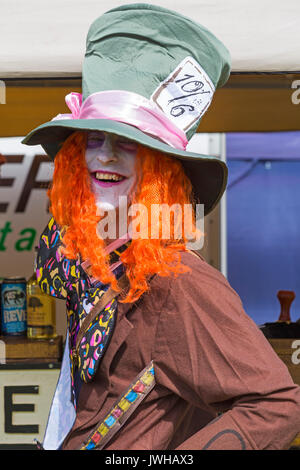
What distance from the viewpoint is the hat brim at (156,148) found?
950 mm

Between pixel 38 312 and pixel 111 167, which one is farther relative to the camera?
pixel 38 312

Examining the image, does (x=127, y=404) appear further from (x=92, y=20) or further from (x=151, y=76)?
(x=92, y=20)

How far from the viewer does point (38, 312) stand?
7.26 ft

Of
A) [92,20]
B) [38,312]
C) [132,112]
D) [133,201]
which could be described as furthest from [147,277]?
[38,312]

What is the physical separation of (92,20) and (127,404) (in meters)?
0.92

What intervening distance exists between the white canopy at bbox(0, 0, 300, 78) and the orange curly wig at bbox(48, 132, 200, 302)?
0.41 meters

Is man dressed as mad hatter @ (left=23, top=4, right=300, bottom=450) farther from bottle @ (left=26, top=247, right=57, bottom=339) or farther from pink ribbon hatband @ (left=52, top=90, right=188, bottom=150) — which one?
bottle @ (left=26, top=247, right=57, bottom=339)

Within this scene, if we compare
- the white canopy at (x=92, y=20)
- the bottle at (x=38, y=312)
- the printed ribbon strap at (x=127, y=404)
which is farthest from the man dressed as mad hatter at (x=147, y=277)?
the bottle at (x=38, y=312)

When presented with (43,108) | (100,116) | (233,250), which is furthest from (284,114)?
(233,250)

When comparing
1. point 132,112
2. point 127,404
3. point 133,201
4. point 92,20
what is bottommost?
point 127,404

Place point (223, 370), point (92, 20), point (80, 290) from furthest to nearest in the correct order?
point (92, 20) < point (80, 290) < point (223, 370)

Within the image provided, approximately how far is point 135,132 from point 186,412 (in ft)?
1.72

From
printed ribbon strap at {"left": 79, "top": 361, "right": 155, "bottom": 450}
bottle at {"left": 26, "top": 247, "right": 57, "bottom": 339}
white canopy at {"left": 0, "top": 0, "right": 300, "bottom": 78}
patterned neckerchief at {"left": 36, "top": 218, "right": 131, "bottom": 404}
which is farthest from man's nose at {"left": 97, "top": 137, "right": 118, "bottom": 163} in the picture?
bottle at {"left": 26, "top": 247, "right": 57, "bottom": 339}

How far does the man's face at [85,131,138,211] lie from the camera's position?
102 centimetres
